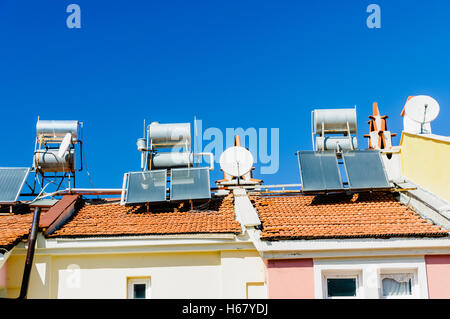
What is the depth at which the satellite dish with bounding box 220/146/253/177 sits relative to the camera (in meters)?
15.4

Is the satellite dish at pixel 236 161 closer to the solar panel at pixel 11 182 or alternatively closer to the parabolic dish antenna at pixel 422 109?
the parabolic dish antenna at pixel 422 109

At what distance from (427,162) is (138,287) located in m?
8.20

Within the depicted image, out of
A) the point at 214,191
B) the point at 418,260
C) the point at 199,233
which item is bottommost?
the point at 418,260

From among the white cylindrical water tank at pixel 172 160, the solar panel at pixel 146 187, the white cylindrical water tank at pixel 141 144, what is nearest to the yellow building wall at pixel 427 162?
the white cylindrical water tank at pixel 172 160

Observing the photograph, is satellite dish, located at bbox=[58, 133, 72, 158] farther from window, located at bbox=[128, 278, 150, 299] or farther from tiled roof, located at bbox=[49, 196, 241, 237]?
window, located at bbox=[128, 278, 150, 299]

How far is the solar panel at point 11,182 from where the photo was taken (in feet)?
44.6


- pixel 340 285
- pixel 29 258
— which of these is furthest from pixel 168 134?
pixel 340 285

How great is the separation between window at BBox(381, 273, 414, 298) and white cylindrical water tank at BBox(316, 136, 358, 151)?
21.3 feet

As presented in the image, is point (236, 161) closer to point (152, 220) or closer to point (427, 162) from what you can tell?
point (152, 220)

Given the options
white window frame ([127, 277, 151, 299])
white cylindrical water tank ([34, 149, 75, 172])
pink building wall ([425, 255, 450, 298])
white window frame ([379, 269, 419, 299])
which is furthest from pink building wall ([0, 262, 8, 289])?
pink building wall ([425, 255, 450, 298])
